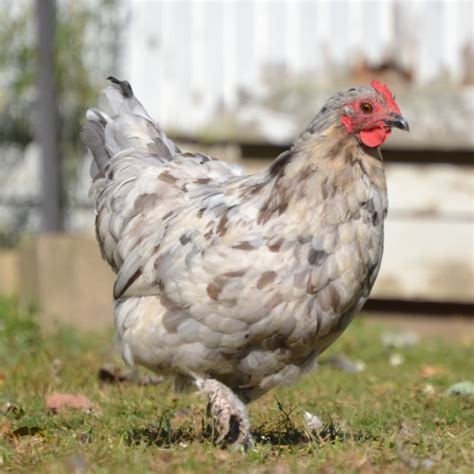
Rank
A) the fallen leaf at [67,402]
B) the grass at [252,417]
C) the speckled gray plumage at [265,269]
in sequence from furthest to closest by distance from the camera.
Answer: the fallen leaf at [67,402] → the speckled gray plumage at [265,269] → the grass at [252,417]

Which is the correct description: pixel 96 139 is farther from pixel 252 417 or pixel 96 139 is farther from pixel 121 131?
pixel 252 417

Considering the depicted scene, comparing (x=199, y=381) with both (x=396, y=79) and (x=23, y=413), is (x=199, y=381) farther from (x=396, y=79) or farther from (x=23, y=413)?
(x=396, y=79)

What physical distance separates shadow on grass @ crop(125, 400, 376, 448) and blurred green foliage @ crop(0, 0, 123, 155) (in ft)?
12.7

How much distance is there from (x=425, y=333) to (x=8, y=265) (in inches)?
114

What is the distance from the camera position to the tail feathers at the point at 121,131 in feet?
17.3

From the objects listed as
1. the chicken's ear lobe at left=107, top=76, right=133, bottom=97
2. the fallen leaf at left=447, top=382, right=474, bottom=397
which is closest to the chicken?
the chicken's ear lobe at left=107, top=76, right=133, bottom=97

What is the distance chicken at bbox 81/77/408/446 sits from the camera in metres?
3.99

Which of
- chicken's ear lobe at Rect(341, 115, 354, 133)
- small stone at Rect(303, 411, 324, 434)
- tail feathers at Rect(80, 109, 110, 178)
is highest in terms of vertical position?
chicken's ear lobe at Rect(341, 115, 354, 133)

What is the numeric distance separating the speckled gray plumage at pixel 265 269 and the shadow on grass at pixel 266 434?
0.18m

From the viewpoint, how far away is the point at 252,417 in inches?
193

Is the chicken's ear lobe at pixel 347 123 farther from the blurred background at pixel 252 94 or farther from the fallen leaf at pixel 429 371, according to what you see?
the blurred background at pixel 252 94

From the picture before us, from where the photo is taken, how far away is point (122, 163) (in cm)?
508

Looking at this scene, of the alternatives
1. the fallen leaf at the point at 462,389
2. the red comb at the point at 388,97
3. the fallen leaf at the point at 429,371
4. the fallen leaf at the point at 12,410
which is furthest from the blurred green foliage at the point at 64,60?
the red comb at the point at 388,97

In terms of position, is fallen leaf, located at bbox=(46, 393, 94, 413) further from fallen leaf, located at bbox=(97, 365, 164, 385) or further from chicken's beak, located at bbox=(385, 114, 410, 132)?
chicken's beak, located at bbox=(385, 114, 410, 132)
